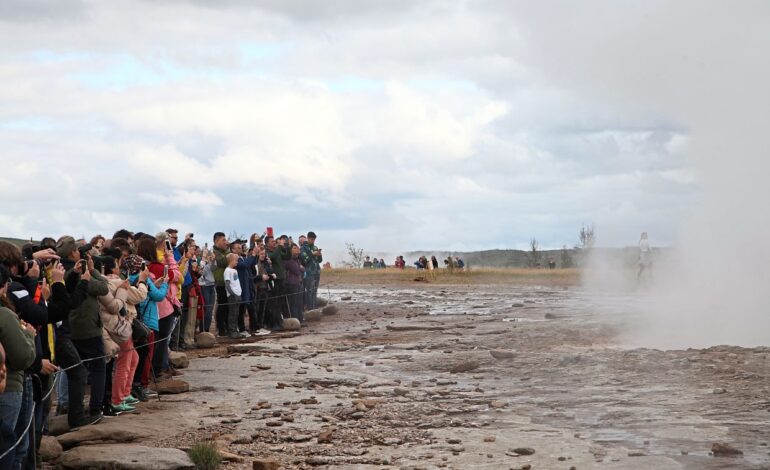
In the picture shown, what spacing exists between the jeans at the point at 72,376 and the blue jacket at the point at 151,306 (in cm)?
233

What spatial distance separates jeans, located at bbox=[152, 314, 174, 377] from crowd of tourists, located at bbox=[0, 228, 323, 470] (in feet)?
0.05

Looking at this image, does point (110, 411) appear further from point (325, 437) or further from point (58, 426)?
point (325, 437)

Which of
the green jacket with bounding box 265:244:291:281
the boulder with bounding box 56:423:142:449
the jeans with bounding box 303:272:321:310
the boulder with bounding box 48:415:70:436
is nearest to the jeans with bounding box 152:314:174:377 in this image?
the boulder with bounding box 48:415:70:436

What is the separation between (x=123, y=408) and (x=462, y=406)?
4051mm

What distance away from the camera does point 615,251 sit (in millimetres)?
57125

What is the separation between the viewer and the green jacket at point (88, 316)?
11.5 meters

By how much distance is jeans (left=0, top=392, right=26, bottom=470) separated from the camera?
8016 millimetres

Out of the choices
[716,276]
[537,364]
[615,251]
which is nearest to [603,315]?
[716,276]

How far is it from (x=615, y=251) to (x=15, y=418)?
167 feet

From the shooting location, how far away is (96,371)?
470 inches

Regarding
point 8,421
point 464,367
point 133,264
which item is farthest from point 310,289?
point 8,421

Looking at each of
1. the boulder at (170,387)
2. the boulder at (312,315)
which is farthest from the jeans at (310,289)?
the boulder at (170,387)

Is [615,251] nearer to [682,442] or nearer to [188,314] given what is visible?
[188,314]

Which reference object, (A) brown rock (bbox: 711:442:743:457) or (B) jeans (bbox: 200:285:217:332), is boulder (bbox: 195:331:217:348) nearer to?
(B) jeans (bbox: 200:285:217:332)
